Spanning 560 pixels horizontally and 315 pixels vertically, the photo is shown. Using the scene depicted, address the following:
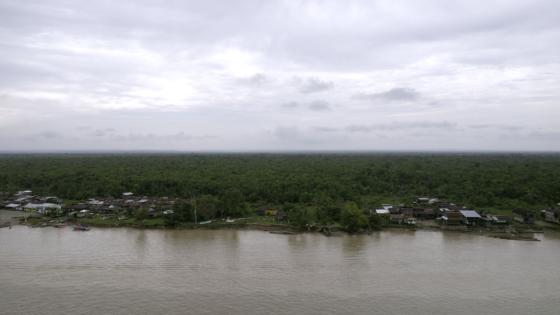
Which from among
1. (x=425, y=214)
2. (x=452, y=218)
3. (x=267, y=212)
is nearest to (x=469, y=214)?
(x=452, y=218)

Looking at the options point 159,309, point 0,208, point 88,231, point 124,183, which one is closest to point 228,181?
point 124,183

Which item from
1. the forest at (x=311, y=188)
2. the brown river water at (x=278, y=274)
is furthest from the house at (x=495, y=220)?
the forest at (x=311, y=188)

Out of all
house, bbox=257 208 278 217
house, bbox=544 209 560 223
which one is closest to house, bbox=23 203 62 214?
house, bbox=257 208 278 217

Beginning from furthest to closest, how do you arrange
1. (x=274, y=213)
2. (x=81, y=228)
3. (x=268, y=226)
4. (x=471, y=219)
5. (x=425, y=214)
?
(x=274, y=213)
(x=425, y=214)
(x=268, y=226)
(x=471, y=219)
(x=81, y=228)

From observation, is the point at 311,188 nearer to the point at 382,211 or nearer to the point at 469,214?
the point at 382,211

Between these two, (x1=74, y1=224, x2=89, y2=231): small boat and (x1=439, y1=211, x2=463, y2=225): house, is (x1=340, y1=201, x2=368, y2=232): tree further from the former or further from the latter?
(x1=74, y1=224, x2=89, y2=231): small boat
